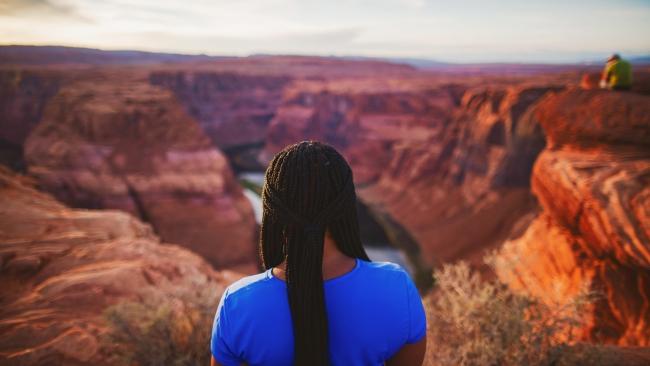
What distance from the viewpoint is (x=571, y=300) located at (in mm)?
4211

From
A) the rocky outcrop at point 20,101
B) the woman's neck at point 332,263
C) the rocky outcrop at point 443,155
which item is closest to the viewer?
the woman's neck at point 332,263

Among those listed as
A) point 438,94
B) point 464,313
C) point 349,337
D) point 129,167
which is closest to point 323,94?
point 438,94

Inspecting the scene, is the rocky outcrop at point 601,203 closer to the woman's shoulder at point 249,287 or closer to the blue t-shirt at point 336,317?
the blue t-shirt at point 336,317

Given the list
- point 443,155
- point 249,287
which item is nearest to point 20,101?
point 443,155

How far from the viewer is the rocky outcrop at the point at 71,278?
4.19 meters

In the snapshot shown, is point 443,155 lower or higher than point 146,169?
lower

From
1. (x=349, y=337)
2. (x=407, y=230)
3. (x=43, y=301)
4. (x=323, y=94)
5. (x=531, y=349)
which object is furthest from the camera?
(x=323, y=94)

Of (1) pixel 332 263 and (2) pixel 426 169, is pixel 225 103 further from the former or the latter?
(1) pixel 332 263

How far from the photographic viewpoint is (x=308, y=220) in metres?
1.32

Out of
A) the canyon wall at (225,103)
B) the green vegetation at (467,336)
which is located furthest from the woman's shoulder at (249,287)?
the canyon wall at (225,103)

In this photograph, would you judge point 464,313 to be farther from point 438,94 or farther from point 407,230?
point 438,94

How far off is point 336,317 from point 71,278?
6011 mm

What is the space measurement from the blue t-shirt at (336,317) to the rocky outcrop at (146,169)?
46.9 ft

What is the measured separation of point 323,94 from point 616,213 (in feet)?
123
